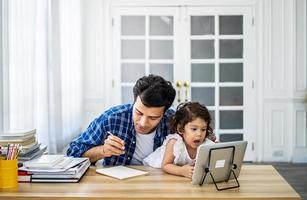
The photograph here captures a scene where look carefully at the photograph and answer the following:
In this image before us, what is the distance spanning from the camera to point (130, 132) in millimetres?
2537

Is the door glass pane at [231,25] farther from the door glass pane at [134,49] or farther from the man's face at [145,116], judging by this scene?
the man's face at [145,116]

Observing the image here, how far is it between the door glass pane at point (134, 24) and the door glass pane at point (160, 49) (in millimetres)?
234

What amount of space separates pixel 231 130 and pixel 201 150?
4.37 metres

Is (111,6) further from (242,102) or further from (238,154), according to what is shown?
(238,154)

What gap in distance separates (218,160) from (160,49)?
4247 millimetres

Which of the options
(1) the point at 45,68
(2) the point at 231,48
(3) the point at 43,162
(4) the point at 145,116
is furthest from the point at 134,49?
(3) the point at 43,162

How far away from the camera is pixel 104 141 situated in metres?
2.48

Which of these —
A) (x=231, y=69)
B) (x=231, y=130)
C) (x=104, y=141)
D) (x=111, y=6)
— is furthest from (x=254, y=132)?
(x=104, y=141)

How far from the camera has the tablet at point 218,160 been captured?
200 centimetres

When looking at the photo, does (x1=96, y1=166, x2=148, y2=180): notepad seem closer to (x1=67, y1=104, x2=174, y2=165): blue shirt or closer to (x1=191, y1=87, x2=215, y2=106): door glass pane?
(x1=67, y1=104, x2=174, y2=165): blue shirt

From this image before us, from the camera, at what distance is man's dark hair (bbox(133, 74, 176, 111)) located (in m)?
2.30

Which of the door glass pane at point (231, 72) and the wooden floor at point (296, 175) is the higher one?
the door glass pane at point (231, 72)

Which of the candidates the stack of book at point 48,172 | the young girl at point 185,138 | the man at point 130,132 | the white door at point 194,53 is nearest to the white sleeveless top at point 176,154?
the young girl at point 185,138

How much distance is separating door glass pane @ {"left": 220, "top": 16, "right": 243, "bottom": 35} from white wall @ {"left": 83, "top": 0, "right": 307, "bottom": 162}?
211 mm
